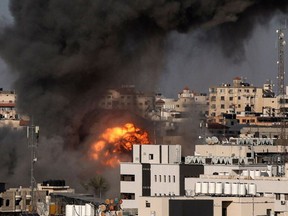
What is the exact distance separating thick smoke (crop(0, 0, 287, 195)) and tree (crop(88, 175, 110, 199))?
2.14 metres

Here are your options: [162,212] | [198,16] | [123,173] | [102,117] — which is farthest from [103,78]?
[162,212]

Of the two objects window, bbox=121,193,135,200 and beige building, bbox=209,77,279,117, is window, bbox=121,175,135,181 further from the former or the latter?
beige building, bbox=209,77,279,117

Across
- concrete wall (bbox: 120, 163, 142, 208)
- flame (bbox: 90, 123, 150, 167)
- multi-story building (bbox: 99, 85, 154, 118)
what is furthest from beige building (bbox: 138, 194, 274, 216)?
multi-story building (bbox: 99, 85, 154, 118)

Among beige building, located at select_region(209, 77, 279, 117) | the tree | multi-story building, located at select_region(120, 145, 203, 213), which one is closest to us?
multi-story building, located at select_region(120, 145, 203, 213)

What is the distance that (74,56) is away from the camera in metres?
61.8

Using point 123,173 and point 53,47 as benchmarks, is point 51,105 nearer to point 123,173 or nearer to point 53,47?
point 53,47

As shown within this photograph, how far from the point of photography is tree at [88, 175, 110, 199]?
186ft

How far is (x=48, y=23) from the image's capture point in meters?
62.8

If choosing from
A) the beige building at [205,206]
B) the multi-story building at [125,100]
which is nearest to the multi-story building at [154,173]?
the multi-story building at [125,100]

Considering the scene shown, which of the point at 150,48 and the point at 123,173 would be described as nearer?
the point at 123,173

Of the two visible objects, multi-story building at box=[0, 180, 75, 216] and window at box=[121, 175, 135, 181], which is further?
window at box=[121, 175, 135, 181]

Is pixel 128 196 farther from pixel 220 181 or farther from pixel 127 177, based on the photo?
pixel 220 181

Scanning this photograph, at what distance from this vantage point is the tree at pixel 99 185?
56603 millimetres

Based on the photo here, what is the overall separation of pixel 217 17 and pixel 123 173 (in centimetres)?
919
